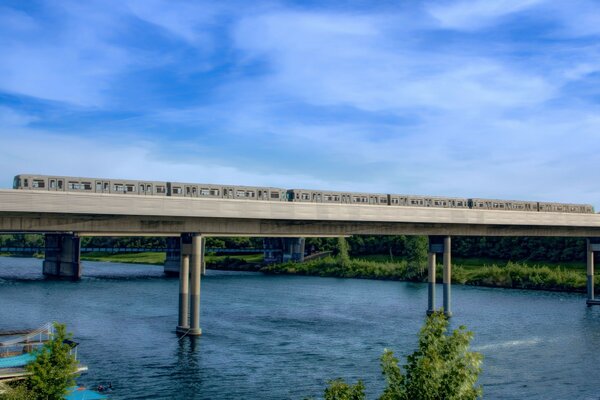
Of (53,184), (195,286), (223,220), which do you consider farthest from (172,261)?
(53,184)

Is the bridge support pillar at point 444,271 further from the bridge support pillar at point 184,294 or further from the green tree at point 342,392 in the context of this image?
the green tree at point 342,392

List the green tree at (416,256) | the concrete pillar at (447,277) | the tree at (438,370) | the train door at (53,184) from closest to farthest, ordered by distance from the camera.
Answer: the tree at (438,370), the train door at (53,184), the concrete pillar at (447,277), the green tree at (416,256)

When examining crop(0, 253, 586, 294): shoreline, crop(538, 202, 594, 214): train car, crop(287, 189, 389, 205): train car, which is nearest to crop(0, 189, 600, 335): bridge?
crop(287, 189, 389, 205): train car

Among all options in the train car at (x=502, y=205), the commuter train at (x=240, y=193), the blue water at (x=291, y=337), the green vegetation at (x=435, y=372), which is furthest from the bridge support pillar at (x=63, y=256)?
the green vegetation at (x=435, y=372)

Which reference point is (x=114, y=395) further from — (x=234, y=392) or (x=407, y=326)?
(x=407, y=326)

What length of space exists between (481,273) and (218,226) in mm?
93820

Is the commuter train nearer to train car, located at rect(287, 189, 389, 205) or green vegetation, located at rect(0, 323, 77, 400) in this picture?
train car, located at rect(287, 189, 389, 205)

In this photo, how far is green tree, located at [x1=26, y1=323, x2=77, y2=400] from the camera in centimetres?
3669

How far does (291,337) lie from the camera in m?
74.4

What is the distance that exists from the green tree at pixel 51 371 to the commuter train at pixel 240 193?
83.5 feet

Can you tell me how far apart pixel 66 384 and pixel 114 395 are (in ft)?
36.7

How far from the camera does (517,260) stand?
167250 millimetres

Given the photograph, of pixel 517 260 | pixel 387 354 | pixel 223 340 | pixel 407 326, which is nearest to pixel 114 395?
pixel 223 340

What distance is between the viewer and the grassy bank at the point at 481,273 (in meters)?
136
